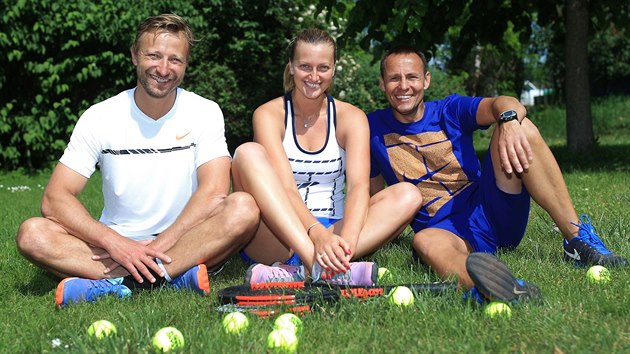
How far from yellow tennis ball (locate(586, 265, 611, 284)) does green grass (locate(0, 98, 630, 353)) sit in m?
0.04

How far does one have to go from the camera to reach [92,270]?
366cm

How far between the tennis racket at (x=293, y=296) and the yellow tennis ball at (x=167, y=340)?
418 millimetres

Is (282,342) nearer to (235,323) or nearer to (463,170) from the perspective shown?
(235,323)

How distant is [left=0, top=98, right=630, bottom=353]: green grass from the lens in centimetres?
256

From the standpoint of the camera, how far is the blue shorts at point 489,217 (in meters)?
3.88

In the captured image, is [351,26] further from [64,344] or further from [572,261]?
[64,344]

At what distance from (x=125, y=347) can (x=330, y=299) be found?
3.17ft

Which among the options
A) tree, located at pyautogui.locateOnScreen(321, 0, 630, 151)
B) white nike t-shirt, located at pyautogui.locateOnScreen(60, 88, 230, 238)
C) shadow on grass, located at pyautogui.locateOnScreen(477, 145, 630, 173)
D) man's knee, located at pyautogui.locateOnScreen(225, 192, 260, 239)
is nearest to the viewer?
man's knee, located at pyautogui.locateOnScreen(225, 192, 260, 239)

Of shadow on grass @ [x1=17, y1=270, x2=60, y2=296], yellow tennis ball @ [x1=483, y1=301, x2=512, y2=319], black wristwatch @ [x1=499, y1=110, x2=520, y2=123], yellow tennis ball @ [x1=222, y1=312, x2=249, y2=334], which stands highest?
black wristwatch @ [x1=499, y1=110, x2=520, y2=123]

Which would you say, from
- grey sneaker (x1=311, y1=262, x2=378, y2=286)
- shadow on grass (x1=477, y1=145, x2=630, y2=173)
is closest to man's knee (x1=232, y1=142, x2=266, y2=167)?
grey sneaker (x1=311, y1=262, x2=378, y2=286)

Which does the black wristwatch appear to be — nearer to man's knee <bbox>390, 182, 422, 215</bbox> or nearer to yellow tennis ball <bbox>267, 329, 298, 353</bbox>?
man's knee <bbox>390, 182, 422, 215</bbox>

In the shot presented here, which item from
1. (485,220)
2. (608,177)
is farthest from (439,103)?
(608,177)

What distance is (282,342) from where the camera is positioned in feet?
8.41

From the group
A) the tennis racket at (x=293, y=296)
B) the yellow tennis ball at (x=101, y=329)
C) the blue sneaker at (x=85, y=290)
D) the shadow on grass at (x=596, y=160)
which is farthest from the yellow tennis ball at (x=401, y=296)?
the shadow on grass at (x=596, y=160)
